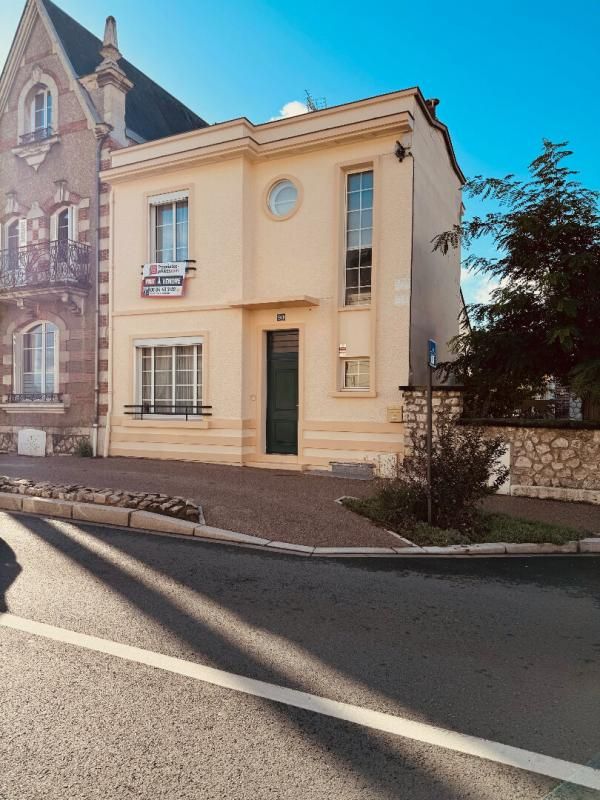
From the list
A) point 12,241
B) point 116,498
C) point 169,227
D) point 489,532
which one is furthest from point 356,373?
point 12,241

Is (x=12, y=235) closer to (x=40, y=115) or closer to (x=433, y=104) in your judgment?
(x=40, y=115)

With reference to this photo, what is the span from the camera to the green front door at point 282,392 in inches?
482

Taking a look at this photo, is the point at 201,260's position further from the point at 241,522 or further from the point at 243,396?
the point at 241,522

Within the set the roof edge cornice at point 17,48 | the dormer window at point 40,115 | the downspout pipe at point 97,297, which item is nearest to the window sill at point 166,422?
the downspout pipe at point 97,297

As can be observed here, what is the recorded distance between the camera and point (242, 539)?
6.50 metres

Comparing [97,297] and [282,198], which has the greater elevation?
[282,198]

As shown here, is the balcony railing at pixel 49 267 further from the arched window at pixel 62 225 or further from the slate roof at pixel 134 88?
the slate roof at pixel 134 88

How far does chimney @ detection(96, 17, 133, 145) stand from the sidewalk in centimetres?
872

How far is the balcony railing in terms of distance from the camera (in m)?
13.9

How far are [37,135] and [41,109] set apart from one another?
36.6 inches

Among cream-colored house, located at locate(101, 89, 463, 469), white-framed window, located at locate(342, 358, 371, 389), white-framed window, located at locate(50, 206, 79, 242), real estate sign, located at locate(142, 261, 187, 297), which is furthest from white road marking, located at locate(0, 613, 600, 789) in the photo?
white-framed window, located at locate(50, 206, 79, 242)

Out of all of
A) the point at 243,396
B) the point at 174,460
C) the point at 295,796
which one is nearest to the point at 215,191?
the point at 243,396

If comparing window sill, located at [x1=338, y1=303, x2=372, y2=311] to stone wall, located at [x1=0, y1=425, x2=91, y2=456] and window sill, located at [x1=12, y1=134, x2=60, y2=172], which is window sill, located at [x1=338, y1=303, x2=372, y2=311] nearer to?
stone wall, located at [x1=0, y1=425, x2=91, y2=456]

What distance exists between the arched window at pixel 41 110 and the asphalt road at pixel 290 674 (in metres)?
13.8
